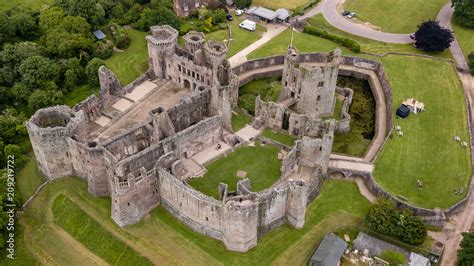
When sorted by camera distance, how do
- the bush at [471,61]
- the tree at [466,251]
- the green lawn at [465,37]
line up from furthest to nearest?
1. the green lawn at [465,37]
2. the bush at [471,61]
3. the tree at [466,251]

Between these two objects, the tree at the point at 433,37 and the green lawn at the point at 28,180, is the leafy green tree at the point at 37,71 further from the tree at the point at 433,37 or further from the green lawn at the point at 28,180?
the tree at the point at 433,37

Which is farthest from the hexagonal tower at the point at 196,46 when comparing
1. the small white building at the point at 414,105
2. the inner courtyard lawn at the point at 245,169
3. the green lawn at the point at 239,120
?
the small white building at the point at 414,105

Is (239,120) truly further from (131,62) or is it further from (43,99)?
(43,99)

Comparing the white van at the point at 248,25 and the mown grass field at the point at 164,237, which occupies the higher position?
the white van at the point at 248,25

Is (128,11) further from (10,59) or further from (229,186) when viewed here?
(229,186)

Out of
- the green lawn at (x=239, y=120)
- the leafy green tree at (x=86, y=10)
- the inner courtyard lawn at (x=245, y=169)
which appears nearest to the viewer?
the inner courtyard lawn at (x=245, y=169)

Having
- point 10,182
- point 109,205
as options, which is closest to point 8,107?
point 10,182
